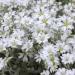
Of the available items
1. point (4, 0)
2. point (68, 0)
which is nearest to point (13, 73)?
point (4, 0)

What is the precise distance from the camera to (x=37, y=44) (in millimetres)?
1936

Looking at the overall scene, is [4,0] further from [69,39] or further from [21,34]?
[69,39]

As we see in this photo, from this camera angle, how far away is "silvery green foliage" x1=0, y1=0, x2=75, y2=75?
5.90 ft

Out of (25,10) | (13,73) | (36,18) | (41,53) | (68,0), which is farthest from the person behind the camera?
(68,0)

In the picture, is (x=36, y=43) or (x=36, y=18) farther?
(x=36, y=18)

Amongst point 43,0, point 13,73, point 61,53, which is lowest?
point 13,73

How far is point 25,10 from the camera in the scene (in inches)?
90.7

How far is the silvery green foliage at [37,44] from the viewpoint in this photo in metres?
1.80

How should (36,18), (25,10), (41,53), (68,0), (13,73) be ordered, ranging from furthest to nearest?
(68,0) → (25,10) → (36,18) → (13,73) → (41,53)

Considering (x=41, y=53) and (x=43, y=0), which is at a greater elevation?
(x=43, y=0)

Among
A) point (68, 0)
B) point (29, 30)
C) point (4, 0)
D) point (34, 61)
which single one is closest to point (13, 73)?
point (34, 61)

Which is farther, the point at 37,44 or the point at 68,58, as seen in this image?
the point at 37,44

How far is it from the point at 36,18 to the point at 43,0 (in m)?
0.34

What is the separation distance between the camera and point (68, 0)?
2.78 metres
